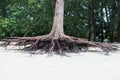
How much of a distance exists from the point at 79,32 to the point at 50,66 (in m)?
6.11

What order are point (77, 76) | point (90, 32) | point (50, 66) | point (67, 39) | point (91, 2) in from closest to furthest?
point (77, 76) < point (50, 66) < point (67, 39) < point (91, 2) < point (90, 32)

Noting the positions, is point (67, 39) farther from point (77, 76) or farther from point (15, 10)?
point (15, 10)

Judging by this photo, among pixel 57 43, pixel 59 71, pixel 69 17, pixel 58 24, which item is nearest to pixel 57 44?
pixel 57 43

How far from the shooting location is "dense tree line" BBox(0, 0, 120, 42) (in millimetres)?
9570

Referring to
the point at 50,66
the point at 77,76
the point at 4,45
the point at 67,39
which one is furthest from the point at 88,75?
the point at 4,45

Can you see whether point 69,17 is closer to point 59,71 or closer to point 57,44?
point 57,44

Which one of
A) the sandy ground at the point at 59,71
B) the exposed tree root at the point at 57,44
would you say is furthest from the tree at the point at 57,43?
the sandy ground at the point at 59,71

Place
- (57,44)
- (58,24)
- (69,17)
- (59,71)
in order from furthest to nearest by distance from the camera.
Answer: (69,17) → (58,24) → (57,44) → (59,71)

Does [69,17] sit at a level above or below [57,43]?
above

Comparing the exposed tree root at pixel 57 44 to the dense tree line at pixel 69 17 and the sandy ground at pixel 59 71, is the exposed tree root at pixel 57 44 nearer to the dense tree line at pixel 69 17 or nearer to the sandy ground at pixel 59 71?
the sandy ground at pixel 59 71

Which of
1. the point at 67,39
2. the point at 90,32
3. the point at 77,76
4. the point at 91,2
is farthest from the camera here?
the point at 90,32

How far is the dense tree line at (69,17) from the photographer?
31.4ft

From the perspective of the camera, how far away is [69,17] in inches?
383

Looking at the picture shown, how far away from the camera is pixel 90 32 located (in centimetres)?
1028
